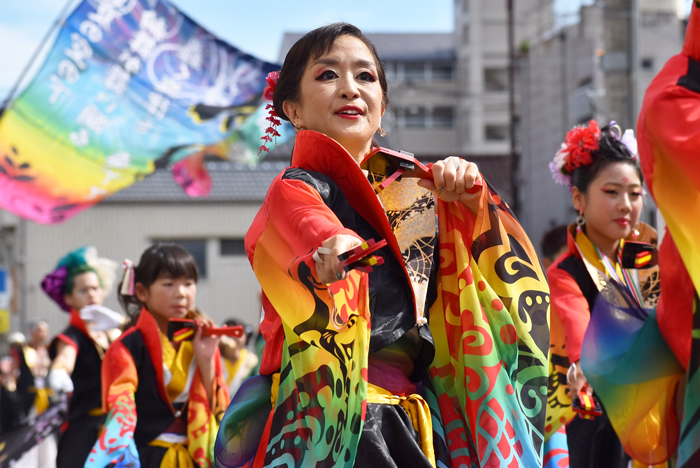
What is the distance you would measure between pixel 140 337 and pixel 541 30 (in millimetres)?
19965

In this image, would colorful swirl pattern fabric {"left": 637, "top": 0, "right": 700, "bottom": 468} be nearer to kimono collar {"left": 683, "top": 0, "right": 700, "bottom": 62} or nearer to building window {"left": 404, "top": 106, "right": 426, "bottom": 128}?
kimono collar {"left": 683, "top": 0, "right": 700, "bottom": 62}

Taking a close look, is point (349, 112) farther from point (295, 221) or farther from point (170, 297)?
point (170, 297)

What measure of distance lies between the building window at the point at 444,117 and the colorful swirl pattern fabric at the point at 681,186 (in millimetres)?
38958

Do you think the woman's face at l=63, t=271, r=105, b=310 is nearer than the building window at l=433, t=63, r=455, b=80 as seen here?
Yes

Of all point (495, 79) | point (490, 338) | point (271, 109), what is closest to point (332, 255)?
point (490, 338)

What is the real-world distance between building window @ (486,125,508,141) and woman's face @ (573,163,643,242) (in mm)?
35641

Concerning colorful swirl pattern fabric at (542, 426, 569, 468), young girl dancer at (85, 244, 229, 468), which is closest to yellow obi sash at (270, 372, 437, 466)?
colorful swirl pattern fabric at (542, 426, 569, 468)

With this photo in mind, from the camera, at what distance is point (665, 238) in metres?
2.27

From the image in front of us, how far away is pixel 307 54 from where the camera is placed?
2.43 meters

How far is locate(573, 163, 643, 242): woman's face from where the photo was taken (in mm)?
3822

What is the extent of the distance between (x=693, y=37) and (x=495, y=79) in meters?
37.7

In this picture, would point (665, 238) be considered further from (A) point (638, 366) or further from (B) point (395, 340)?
(B) point (395, 340)

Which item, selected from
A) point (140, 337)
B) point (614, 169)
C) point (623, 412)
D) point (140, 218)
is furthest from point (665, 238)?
point (140, 218)

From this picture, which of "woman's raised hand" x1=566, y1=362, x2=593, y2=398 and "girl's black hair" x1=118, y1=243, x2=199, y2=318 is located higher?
"girl's black hair" x1=118, y1=243, x2=199, y2=318
